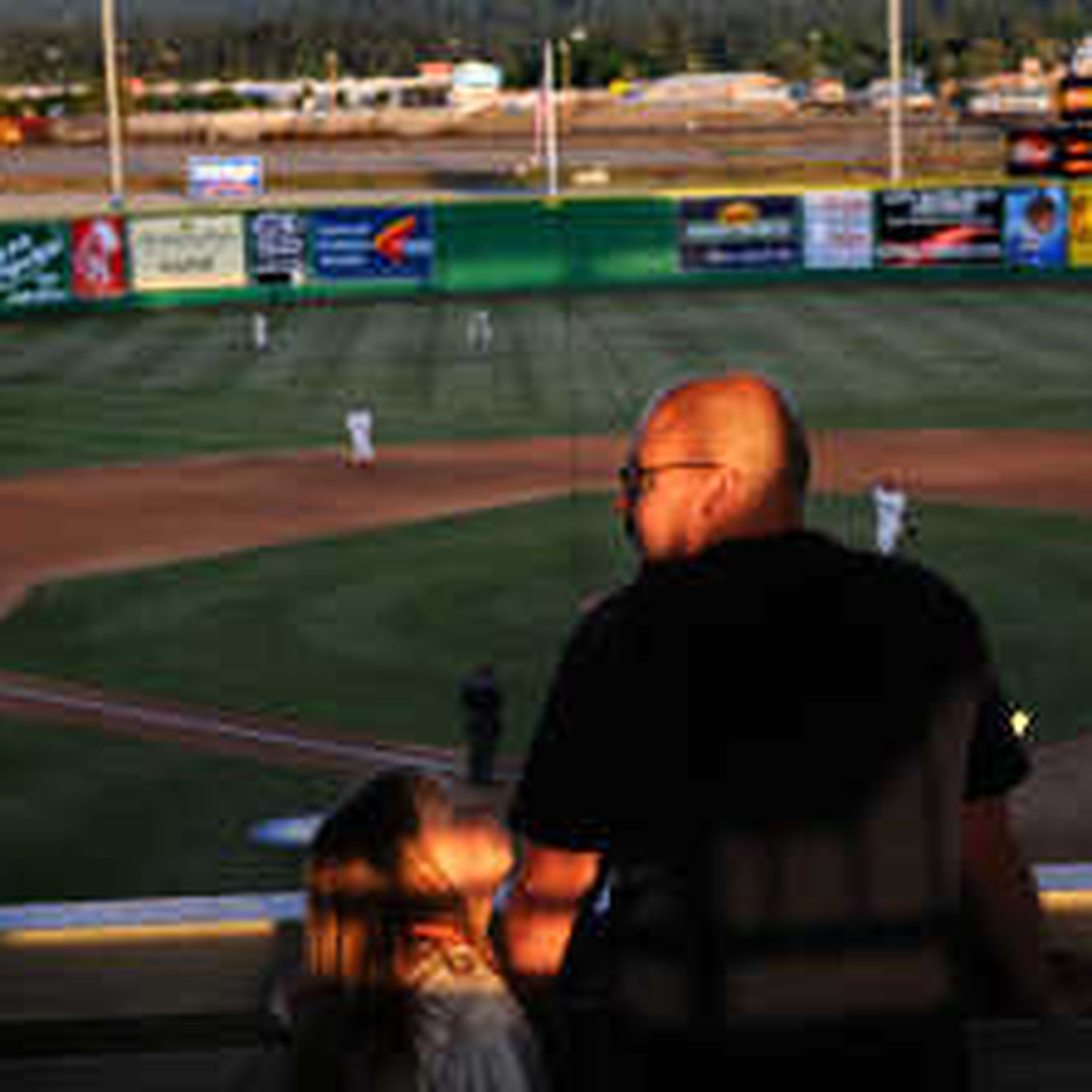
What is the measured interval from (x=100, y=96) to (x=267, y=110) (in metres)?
17.9

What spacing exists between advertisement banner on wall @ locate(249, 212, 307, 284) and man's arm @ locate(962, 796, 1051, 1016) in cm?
4196

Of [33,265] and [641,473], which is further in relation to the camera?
[33,265]

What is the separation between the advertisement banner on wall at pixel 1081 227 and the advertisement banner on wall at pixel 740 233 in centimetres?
607

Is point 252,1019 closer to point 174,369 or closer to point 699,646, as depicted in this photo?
point 699,646

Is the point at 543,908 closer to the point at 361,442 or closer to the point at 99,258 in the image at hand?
the point at 361,442

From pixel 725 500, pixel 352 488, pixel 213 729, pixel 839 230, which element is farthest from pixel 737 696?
pixel 839 230

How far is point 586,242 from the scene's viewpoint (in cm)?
4525

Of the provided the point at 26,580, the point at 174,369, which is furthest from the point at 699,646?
the point at 174,369

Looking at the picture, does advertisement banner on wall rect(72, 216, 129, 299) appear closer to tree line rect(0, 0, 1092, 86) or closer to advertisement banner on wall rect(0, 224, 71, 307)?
advertisement banner on wall rect(0, 224, 71, 307)

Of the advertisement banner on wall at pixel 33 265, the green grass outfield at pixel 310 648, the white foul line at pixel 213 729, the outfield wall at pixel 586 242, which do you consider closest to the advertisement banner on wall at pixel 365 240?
the outfield wall at pixel 586 242

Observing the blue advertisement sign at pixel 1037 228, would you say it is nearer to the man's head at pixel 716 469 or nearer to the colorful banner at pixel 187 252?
the colorful banner at pixel 187 252

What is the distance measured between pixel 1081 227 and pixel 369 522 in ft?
88.9

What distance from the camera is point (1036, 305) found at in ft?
133

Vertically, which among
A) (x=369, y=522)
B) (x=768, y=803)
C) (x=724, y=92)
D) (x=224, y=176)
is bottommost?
(x=369, y=522)
